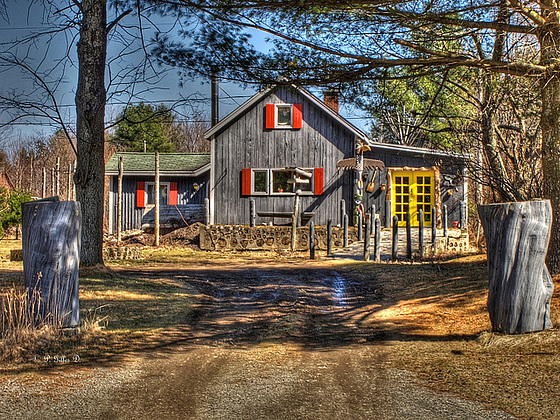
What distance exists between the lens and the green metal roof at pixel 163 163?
2781 centimetres

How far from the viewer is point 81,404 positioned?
15.0 ft

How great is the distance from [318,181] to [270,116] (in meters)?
3.45

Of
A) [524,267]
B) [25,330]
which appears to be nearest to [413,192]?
[524,267]

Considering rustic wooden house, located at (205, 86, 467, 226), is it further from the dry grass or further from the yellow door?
the dry grass

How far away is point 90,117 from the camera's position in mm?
11031

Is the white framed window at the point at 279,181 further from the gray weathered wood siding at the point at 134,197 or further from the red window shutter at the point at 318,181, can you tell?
the gray weathered wood siding at the point at 134,197

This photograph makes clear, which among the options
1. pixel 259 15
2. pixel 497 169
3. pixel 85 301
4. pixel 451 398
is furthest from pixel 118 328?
pixel 497 169

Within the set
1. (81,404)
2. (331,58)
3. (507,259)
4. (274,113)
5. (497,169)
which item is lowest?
(81,404)

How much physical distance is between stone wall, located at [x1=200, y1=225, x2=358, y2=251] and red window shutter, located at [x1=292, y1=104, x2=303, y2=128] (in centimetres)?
529

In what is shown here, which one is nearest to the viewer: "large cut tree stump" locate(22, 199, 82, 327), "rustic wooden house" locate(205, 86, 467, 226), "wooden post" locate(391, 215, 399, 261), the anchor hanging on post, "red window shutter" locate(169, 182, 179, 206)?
"large cut tree stump" locate(22, 199, 82, 327)

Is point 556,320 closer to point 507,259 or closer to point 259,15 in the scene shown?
point 507,259

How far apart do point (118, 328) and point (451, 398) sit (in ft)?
13.7

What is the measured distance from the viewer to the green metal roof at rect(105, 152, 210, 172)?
27812 millimetres

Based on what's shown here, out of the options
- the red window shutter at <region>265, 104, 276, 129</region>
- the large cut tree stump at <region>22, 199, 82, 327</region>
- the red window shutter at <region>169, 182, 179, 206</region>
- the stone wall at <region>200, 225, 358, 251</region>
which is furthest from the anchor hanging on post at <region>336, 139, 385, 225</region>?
the large cut tree stump at <region>22, 199, 82, 327</region>
